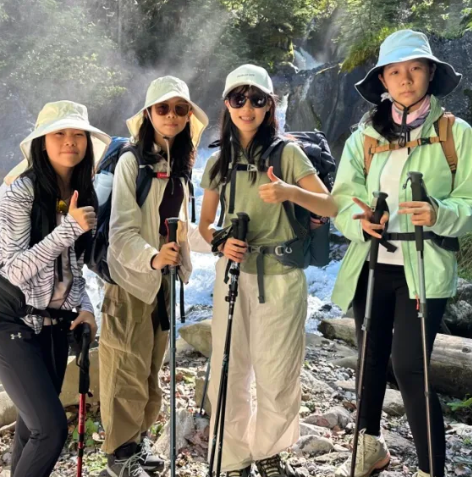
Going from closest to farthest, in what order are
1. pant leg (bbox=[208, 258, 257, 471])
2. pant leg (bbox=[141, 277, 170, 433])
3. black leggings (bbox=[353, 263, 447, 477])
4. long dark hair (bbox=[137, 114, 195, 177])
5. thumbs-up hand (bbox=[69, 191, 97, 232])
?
thumbs-up hand (bbox=[69, 191, 97, 232]) → black leggings (bbox=[353, 263, 447, 477]) → pant leg (bbox=[208, 258, 257, 471]) → long dark hair (bbox=[137, 114, 195, 177]) → pant leg (bbox=[141, 277, 170, 433])

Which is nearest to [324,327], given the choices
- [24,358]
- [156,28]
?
[24,358]

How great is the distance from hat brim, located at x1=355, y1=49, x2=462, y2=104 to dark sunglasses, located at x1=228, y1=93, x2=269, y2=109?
1.89 feet

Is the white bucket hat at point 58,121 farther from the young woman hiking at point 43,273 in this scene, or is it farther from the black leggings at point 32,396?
the black leggings at point 32,396

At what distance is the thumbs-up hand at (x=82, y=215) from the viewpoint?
2.44 meters

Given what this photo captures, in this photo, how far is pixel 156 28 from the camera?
89.7 feet

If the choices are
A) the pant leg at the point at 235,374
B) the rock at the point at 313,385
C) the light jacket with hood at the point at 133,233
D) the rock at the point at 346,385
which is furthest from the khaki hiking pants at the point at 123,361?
the rock at the point at 346,385

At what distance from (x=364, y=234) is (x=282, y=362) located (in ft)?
2.75

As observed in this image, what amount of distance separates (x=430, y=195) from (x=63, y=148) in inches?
73.6

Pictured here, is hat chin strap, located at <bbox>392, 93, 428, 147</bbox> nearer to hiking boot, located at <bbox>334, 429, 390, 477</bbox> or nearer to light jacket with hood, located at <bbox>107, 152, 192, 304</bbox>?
light jacket with hood, located at <bbox>107, 152, 192, 304</bbox>

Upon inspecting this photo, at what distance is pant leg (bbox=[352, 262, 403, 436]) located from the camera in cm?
272

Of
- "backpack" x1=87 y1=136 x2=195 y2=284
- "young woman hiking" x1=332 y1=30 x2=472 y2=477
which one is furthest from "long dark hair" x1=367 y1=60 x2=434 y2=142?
"backpack" x1=87 y1=136 x2=195 y2=284

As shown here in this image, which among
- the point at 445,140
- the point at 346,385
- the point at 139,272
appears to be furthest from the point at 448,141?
the point at 346,385

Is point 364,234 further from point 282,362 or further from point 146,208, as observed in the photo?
point 146,208

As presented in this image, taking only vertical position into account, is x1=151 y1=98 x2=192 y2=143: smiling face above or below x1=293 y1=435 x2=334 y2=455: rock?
above
